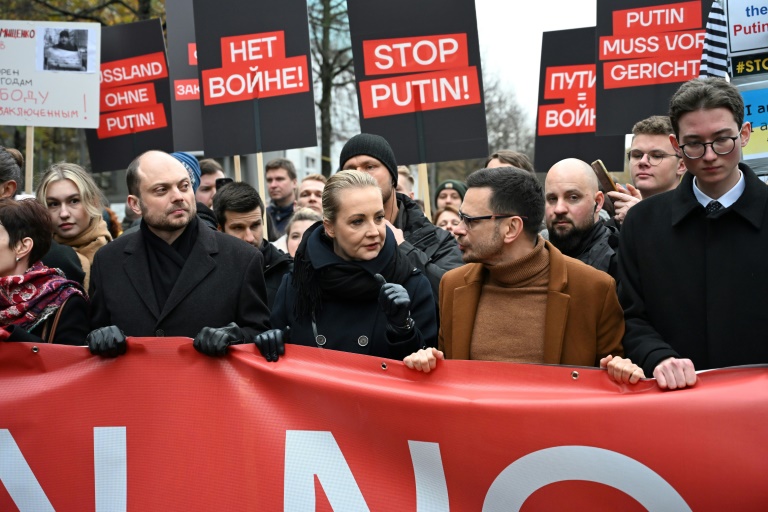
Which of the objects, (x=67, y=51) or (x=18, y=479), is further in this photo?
(x=67, y=51)

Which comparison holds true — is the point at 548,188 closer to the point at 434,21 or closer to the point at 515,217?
the point at 515,217

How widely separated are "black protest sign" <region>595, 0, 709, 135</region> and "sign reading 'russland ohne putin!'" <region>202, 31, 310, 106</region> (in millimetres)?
2352

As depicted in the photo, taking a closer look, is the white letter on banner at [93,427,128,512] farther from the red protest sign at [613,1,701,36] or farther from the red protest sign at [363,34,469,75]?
the red protest sign at [613,1,701,36]

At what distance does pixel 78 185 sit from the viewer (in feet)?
18.8

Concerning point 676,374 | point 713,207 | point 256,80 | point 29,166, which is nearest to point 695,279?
point 713,207

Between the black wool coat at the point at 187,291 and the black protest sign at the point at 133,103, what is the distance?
4.43 meters

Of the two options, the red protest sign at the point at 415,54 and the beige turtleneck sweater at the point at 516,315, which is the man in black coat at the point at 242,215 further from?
the beige turtleneck sweater at the point at 516,315

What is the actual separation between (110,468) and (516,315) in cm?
185

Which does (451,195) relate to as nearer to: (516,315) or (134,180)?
(134,180)

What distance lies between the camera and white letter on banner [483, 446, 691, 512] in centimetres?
342

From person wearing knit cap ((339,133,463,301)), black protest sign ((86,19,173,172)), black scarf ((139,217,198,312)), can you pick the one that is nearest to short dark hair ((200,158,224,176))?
black protest sign ((86,19,173,172))

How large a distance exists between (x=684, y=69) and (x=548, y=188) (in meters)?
2.67

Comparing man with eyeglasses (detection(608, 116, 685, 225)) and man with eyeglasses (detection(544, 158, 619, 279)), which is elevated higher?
man with eyeglasses (detection(608, 116, 685, 225))

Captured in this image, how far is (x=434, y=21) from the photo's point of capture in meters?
7.07
